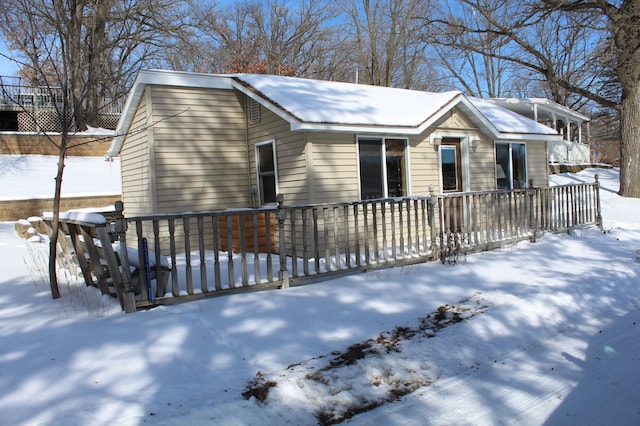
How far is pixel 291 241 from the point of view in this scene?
890 centimetres

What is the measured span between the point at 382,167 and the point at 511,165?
4653 mm

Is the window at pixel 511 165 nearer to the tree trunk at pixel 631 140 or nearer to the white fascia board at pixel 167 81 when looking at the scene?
the white fascia board at pixel 167 81

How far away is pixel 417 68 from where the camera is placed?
112ft

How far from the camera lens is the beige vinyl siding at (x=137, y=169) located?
1084 centimetres

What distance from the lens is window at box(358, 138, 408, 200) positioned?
1034cm

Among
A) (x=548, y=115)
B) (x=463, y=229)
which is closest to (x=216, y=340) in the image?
(x=463, y=229)

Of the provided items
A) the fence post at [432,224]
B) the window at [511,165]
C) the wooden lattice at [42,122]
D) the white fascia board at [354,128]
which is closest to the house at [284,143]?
the white fascia board at [354,128]

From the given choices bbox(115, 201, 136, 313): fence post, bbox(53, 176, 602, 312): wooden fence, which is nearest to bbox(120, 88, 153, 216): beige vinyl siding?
bbox(53, 176, 602, 312): wooden fence

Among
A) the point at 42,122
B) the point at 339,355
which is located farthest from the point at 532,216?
the point at 42,122

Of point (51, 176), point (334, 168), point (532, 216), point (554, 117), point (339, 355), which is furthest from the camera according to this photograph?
point (554, 117)

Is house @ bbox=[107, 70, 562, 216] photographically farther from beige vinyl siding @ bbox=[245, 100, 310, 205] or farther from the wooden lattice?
the wooden lattice

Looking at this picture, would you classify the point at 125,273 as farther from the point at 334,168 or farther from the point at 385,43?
the point at 385,43

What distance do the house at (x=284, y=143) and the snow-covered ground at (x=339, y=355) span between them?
139 inches

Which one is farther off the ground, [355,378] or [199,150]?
[199,150]
